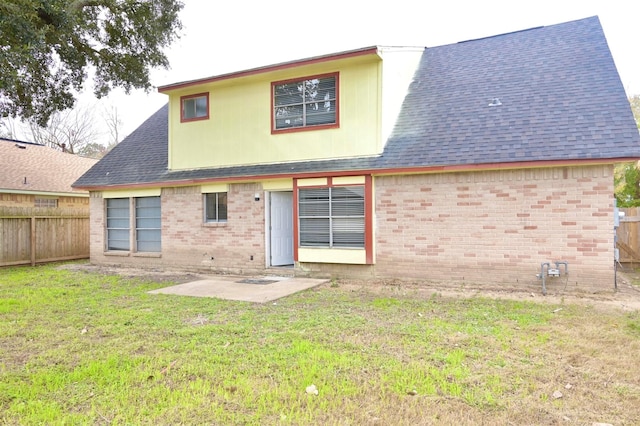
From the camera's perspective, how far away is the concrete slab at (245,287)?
7.98 meters

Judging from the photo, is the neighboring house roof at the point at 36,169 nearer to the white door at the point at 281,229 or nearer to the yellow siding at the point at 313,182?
the white door at the point at 281,229

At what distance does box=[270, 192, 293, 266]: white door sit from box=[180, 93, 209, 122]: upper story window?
3261 mm

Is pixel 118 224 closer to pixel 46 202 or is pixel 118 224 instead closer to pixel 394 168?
pixel 46 202

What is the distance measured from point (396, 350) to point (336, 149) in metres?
6.41

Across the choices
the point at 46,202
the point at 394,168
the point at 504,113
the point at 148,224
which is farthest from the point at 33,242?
the point at 504,113

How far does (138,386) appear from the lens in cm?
378

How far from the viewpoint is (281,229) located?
1144 cm

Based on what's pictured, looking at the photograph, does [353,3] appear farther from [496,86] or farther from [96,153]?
[96,153]

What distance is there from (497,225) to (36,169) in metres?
18.9

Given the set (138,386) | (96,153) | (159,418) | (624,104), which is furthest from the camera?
(96,153)

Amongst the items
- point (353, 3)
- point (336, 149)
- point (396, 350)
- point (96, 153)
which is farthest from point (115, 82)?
point (96, 153)

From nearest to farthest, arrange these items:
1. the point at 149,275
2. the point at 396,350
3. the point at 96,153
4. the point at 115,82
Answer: the point at 396,350 < the point at 149,275 < the point at 115,82 < the point at 96,153

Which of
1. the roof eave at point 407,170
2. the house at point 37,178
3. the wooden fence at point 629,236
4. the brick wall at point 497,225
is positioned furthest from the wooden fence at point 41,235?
the wooden fence at point 629,236

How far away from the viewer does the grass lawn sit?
3.30 metres
